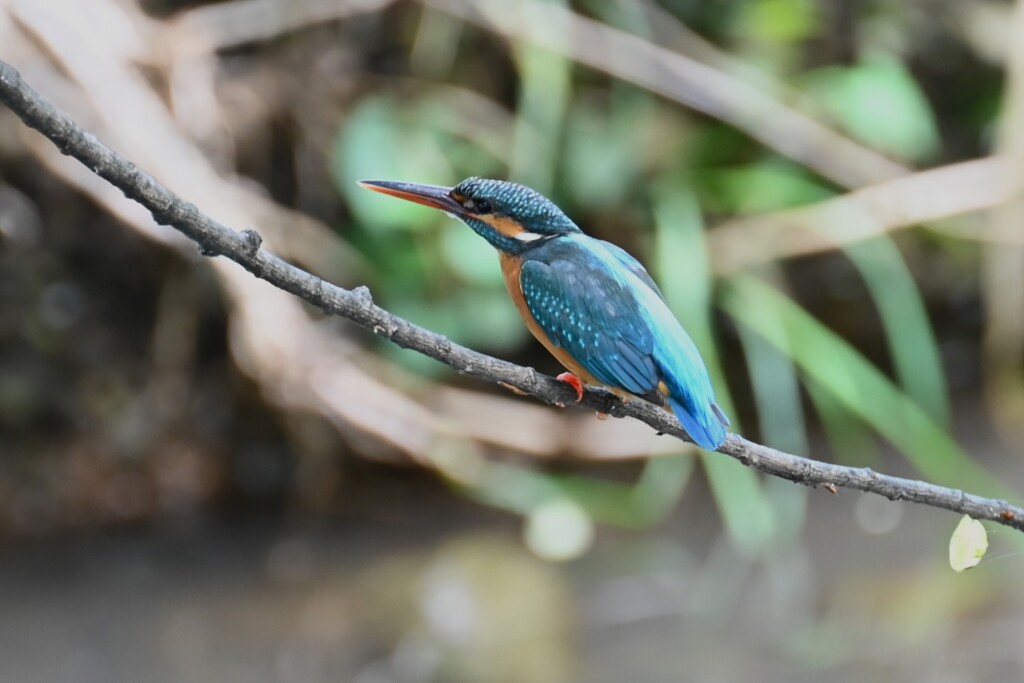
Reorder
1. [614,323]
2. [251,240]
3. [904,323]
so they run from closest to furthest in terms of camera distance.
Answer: [251,240] → [614,323] → [904,323]

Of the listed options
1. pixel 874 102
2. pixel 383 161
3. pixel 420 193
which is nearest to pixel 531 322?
pixel 420 193

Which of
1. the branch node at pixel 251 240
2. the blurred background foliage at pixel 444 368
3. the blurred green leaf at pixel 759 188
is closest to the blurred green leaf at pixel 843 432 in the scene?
the blurred background foliage at pixel 444 368

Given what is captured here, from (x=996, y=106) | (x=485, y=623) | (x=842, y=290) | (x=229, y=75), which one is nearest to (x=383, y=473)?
(x=485, y=623)

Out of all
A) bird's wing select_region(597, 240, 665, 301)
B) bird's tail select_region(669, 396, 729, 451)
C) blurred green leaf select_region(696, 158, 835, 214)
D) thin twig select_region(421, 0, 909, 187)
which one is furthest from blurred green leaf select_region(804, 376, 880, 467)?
bird's tail select_region(669, 396, 729, 451)

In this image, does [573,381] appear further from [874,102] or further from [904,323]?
[874,102]

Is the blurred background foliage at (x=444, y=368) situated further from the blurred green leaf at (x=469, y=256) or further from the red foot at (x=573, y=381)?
the red foot at (x=573, y=381)

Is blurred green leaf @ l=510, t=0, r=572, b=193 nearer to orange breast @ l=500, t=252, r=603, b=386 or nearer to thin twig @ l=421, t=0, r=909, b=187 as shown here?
thin twig @ l=421, t=0, r=909, b=187
